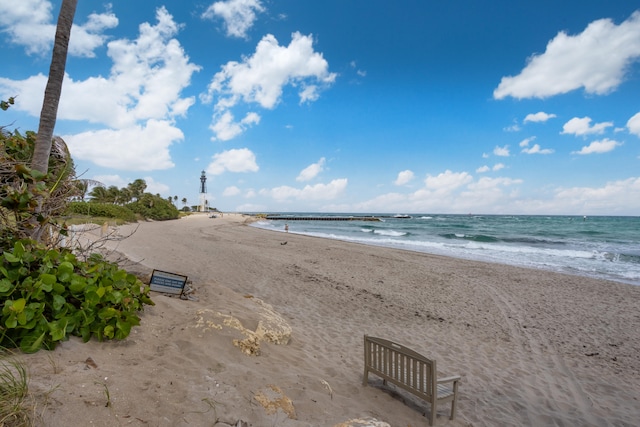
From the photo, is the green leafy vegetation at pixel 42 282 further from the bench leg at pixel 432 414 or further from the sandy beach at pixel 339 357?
the bench leg at pixel 432 414

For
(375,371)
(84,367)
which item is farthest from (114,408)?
(375,371)

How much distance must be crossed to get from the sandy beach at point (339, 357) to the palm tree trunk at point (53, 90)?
211cm

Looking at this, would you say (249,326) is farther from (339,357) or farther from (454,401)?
(454,401)

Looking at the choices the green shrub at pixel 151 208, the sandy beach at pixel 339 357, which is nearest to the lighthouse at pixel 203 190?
the green shrub at pixel 151 208

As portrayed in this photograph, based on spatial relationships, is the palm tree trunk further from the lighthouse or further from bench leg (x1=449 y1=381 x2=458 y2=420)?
the lighthouse

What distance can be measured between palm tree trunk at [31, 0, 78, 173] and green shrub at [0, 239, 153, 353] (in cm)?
104

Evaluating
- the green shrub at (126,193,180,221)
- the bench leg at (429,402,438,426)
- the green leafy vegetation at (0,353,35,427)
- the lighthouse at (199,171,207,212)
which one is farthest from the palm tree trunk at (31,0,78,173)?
the lighthouse at (199,171,207,212)

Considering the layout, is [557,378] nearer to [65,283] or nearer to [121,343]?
[121,343]

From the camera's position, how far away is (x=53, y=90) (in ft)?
12.6

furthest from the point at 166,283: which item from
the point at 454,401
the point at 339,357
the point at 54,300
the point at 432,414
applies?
the point at 454,401

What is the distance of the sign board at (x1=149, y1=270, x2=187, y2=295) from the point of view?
5750 mm

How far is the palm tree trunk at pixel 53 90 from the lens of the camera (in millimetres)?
3717

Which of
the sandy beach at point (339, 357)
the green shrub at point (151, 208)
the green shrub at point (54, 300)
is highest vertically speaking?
the green shrub at point (151, 208)

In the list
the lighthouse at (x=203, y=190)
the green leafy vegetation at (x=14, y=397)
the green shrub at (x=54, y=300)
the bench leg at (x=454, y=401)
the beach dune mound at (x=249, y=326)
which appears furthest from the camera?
the lighthouse at (x=203, y=190)
